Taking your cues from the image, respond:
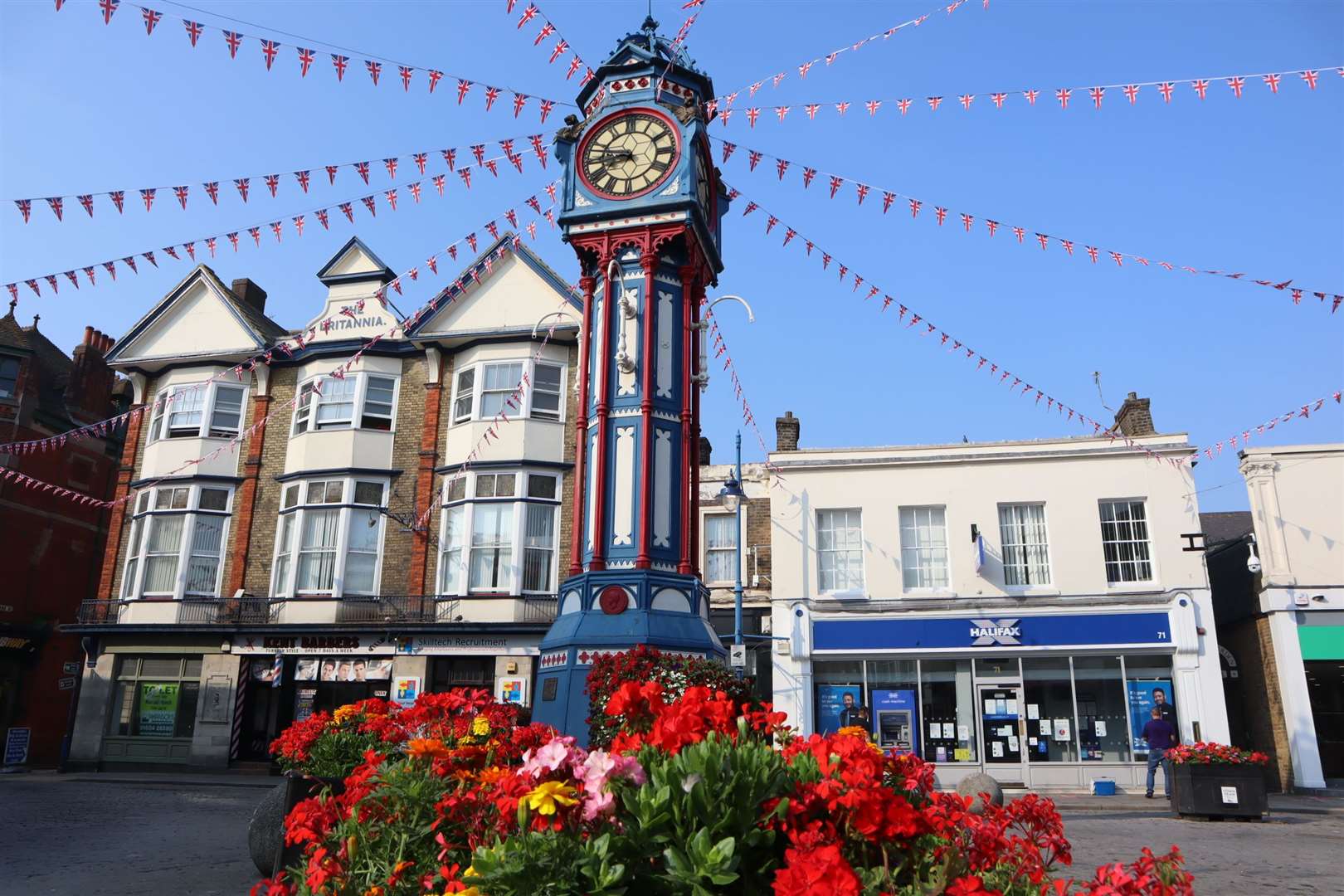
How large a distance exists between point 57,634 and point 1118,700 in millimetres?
27124

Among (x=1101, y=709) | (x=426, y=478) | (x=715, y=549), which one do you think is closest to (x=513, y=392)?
(x=426, y=478)

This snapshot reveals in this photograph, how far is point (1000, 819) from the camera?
3.16 metres

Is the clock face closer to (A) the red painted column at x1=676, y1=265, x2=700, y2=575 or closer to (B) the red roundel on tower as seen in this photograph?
(A) the red painted column at x1=676, y1=265, x2=700, y2=575

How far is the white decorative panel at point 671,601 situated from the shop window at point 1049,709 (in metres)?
11.3

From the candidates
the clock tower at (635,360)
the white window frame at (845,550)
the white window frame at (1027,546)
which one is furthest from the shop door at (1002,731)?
the clock tower at (635,360)

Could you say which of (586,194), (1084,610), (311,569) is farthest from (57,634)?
(1084,610)

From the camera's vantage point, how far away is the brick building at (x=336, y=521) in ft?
70.5

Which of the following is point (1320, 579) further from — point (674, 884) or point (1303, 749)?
point (674, 884)

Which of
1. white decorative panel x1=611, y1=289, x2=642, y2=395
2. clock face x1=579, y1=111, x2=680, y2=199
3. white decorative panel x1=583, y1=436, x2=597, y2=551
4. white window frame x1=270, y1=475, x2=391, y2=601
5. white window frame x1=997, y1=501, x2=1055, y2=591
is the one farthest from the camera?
white window frame x1=270, y1=475, x2=391, y2=601

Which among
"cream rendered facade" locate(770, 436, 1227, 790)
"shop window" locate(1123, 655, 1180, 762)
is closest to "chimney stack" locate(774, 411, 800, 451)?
"cream rendered facade" locate(770, 436, 1227, 790)

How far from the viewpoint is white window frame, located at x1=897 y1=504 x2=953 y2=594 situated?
21.1 metres

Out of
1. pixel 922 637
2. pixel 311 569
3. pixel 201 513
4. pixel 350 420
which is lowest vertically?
pixel 922 637

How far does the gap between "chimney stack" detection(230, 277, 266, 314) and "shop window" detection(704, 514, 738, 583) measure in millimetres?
14920

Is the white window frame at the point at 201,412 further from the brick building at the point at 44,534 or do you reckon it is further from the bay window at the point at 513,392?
the bay window at the point at 513,392
